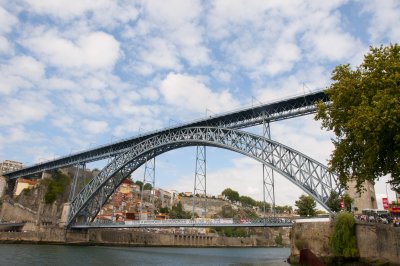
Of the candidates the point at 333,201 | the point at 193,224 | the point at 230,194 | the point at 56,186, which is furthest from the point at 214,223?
the point at 230,194

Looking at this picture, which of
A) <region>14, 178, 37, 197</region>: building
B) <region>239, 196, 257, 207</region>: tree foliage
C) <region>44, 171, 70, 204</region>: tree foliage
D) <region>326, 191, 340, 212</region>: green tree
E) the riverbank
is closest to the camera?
<region>326, 191, 340, 212</region>: green tree

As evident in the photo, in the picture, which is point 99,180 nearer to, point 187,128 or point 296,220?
point 187,128

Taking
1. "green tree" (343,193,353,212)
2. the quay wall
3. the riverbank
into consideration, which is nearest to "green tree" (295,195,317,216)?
"green tree" (343,193,353,212)

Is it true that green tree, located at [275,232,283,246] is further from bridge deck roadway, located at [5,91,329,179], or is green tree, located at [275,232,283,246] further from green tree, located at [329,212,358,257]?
green tree, located at [329,212,358,257]

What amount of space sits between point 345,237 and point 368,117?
9.24 metres

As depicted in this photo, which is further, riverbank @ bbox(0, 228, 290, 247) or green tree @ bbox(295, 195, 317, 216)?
riverbank @ bbox(0, 228, 290, 247)

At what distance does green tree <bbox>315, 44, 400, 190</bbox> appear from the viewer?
1402 centimetres

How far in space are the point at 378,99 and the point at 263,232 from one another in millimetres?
91728

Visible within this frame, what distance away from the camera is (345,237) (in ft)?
67.5

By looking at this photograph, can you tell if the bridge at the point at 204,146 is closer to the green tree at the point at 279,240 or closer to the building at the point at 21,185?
the building at the point at 21,185

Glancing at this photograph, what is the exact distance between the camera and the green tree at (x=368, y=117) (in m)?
14.0

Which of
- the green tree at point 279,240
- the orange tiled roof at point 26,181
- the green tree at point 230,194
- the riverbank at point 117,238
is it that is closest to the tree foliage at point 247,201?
the green tree at point 230,194

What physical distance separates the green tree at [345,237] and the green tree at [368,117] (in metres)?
4.25

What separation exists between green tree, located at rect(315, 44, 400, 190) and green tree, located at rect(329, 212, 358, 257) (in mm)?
4247
